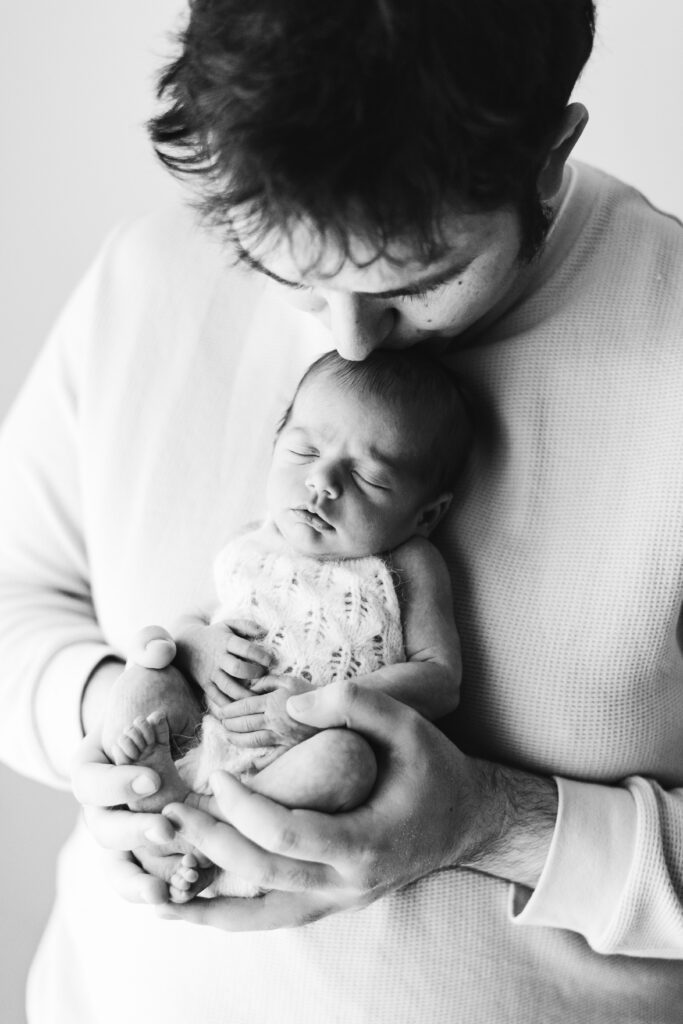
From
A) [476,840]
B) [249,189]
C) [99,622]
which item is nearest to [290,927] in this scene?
[476,840]

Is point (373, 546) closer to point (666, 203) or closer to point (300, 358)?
point (300, 358)

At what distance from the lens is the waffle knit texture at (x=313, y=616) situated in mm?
1011

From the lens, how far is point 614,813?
1.03 metres

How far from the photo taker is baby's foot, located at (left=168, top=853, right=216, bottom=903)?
929 millimetres

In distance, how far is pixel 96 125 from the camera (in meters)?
1.66

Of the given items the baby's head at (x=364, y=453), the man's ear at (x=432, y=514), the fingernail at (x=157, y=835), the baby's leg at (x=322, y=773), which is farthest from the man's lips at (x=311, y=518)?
the fingernail at (x=157, y=835)

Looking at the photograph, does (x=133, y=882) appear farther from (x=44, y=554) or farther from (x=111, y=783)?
(x=44, y=554)

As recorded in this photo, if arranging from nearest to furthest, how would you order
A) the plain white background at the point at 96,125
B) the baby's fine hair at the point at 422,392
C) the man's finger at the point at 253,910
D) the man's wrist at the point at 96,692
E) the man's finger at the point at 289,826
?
the man's finger at the point at 289,826 → the man's finger at the point at 253,910 → the baby's fine hair at the point at 422,392 → the man's wrist at the point at 96,692 → the plain white background at the point at 96,125

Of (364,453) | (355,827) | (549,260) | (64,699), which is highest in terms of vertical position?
(549,260)

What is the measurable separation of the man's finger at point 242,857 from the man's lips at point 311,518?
305 millimetres

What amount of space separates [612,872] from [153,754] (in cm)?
48

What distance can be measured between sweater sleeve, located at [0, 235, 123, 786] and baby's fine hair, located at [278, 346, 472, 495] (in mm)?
372

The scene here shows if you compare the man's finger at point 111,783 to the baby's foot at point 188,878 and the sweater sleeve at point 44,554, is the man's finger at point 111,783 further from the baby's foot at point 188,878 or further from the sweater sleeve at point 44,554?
the sweater sleeve at point 44,554

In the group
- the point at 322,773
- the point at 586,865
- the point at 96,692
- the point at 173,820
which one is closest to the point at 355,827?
the point at 322,773
